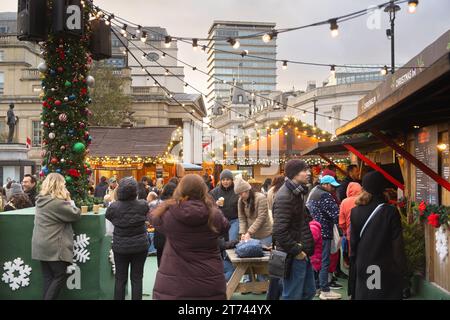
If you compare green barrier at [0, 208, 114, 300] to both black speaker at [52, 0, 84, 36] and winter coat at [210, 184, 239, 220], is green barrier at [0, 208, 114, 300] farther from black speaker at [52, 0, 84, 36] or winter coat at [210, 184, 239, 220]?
black speaker at [52, 0, 84, 36]

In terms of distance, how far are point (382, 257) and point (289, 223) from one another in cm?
96

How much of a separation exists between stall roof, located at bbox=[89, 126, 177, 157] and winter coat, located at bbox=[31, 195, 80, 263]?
13.9 metres

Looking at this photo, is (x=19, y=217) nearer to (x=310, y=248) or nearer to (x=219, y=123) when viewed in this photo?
(x=310, y=248)

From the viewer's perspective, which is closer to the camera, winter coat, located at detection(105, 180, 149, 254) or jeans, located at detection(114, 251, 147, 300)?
winter coat, located at detection(105, 180, 149, 254)

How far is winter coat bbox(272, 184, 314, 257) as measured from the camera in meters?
5.26

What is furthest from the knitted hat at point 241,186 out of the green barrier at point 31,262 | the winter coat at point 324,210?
the green barrier at point 31,262

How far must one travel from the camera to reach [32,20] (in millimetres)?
7266

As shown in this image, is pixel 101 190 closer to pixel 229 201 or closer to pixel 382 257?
pixel 229 201

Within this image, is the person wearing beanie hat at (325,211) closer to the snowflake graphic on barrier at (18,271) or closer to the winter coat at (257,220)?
the winter coat at (257,220)

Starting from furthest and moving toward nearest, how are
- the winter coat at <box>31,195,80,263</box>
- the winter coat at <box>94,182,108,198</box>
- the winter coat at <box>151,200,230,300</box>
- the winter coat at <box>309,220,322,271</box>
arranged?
the winter coat at <box>94,182,108,198</box>, the winter coat at <box>309,220,322,271</box>, the winter coat at <box>31,195,80,263</box>, the winter coat at <box>151,200,230,300</box>

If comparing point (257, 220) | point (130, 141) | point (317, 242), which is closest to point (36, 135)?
point (130, 141)

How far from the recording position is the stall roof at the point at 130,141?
2011cm

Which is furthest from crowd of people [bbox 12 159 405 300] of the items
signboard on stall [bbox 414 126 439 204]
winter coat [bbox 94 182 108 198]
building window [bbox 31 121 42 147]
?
building window [bbox 31 121 42 147]
